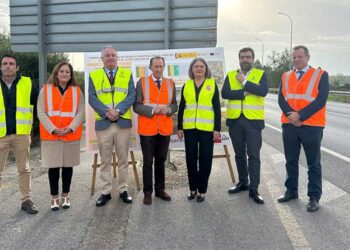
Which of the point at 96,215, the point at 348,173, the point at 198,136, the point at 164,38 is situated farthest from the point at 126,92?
the point at 348,173

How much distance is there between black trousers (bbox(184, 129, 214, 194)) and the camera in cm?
511

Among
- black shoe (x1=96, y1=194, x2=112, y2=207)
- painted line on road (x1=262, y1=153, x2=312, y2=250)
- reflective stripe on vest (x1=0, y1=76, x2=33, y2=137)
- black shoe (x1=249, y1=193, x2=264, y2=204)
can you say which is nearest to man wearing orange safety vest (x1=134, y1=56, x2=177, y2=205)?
black shoe (x1=96, y1=194, x2=112, y2=207)

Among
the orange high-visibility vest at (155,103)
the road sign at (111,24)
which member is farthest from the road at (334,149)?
the road sign at (111,24)

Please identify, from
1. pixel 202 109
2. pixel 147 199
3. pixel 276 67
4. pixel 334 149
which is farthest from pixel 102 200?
pixel 276 67

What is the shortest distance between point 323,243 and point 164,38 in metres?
4.61

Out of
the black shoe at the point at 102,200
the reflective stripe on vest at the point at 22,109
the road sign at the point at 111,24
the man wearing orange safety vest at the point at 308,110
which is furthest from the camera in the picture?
the road sign at the point at 111,24

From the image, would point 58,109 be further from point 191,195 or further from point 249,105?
point 249,105

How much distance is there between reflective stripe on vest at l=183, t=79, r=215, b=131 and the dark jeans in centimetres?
112

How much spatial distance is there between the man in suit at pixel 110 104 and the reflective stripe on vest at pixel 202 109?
827 mm

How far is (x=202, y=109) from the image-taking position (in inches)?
198

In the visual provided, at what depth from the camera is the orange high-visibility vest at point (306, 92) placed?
191 inches

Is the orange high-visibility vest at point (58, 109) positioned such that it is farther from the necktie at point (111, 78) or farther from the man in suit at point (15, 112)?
the necktie at point (111, 78)

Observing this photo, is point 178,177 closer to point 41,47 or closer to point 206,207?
point 206,207

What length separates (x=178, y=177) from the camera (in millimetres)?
6355
